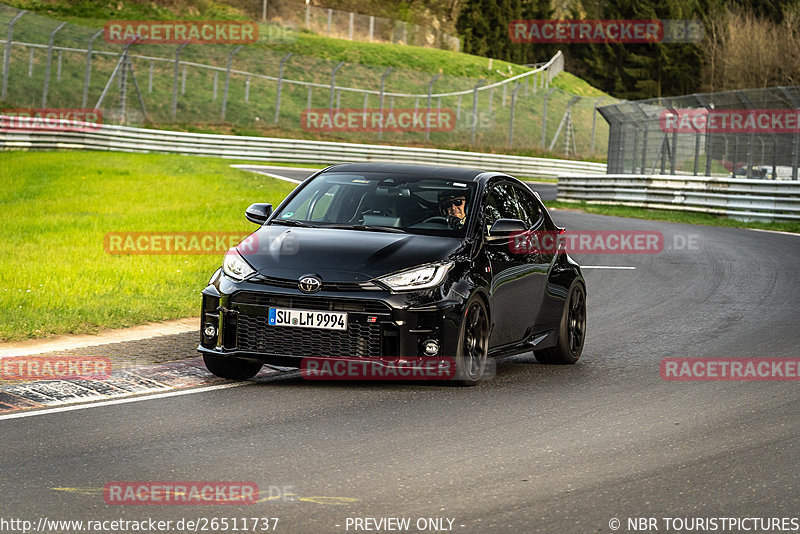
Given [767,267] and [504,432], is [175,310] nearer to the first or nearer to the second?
[504,432]

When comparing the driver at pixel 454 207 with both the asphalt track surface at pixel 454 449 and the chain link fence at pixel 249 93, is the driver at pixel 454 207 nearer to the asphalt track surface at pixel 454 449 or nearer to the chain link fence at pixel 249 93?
the asphalt track surface at pixel 454 449

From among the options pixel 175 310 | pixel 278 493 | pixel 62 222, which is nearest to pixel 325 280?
pixel 278 493

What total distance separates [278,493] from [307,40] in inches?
2893

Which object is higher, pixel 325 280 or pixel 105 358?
pixel 325 280

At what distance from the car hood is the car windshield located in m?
0.22

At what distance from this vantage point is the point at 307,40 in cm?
A: 7744

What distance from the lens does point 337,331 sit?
26.7 ft

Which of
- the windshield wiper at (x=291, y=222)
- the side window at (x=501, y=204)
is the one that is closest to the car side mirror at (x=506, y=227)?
the side window at (x=501, y=204)

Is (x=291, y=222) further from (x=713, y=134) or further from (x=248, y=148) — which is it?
(x=248, y=148)

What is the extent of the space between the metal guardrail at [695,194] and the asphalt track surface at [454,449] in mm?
18415

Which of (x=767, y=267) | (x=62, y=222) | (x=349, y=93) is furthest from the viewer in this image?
(x=349, y=93)

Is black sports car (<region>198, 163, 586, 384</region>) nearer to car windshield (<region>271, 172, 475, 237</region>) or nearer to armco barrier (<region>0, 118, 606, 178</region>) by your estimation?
car windshield (<region>271, 172, 475, 237</region>)

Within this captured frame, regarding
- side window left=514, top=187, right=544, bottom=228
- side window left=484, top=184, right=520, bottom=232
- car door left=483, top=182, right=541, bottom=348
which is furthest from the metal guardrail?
car door left=483, top=182, right=541, bottom=348

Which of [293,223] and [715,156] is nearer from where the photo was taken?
[293,223]
